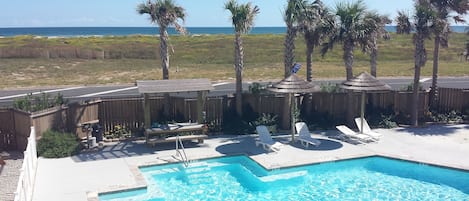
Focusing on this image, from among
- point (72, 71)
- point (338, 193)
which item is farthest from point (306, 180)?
point (72, 71)

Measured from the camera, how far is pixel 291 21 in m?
19.2

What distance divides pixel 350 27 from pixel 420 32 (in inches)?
131

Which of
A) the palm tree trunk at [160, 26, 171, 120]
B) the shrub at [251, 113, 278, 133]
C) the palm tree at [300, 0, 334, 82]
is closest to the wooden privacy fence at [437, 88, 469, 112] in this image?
the palm tree at [300, 0, 334, 82]

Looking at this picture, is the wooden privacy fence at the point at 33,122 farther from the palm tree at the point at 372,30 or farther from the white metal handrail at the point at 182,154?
the palm tree at the point at 372,30

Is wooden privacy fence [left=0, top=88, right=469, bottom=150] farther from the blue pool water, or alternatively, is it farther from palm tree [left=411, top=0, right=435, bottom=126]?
the blue pool water

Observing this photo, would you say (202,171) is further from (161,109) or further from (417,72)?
(417,72)

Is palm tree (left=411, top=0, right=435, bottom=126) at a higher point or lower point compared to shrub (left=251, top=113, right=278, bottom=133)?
higher

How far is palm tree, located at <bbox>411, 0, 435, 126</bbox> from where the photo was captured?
1973cm

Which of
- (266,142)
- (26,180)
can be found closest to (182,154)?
(266,142)

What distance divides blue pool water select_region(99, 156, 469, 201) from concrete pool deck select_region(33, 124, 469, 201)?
342 millimetres

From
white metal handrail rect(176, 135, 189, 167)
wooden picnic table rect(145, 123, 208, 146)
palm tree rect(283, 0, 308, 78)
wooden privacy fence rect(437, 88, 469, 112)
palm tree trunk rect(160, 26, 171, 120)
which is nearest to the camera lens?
white metal handrail rect(176, 135, 189, 167)

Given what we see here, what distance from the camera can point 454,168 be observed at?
1495cm

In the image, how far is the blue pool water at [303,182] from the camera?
13.2 metres

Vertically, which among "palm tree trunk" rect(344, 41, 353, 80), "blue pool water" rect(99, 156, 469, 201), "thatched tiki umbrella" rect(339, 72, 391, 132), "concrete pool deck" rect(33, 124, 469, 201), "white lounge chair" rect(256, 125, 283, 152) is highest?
"palm tree trunk" rect(344, 41, 353, 80)
